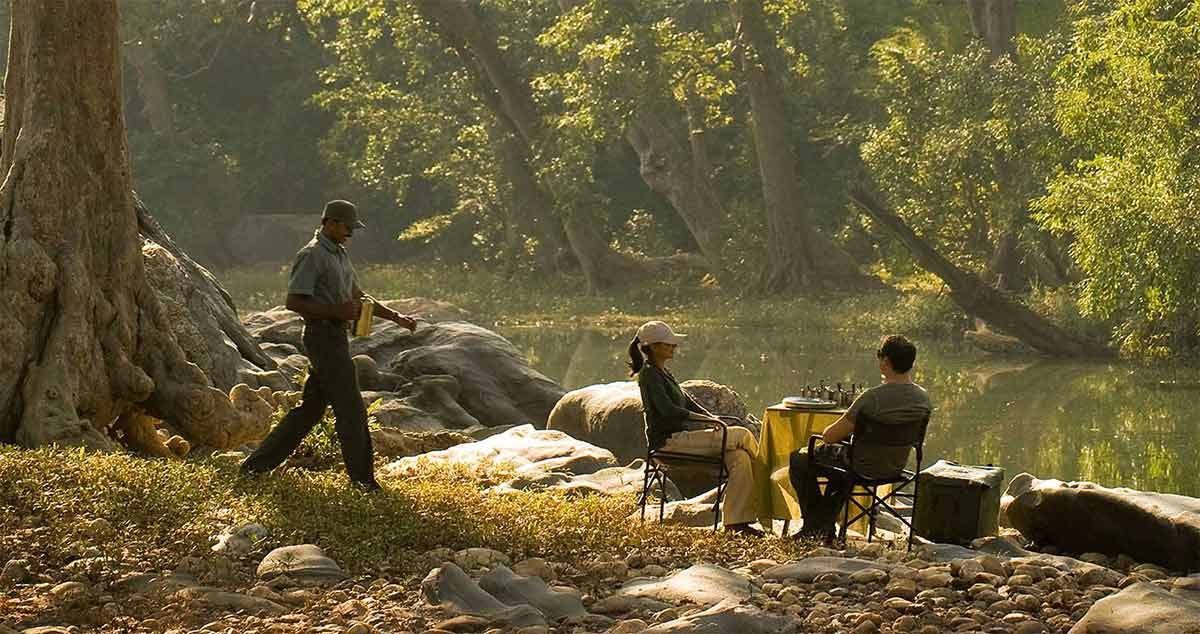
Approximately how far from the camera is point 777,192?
39438 mm

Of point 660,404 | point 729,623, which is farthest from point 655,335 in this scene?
point 729,623

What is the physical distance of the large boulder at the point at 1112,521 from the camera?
10070 mm

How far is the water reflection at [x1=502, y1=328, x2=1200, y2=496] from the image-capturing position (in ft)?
62.1

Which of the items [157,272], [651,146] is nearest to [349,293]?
[157,272]

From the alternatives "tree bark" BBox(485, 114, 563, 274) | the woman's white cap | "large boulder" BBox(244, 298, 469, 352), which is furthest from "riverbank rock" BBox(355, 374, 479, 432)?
"tree bark" BBox(485, 114, 563, 274)

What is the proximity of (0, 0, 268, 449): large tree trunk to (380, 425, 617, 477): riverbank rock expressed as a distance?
64.9 inches

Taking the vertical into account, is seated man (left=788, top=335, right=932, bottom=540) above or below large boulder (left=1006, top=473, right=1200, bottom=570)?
above

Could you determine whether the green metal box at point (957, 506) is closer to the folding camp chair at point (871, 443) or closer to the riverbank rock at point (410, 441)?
the folding camp chair at point (871, 443)

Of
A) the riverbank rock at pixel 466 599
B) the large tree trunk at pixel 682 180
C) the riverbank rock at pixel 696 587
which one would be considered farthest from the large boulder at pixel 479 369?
the large tree trunk at pixel 682 180

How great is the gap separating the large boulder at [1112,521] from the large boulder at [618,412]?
4.67 m

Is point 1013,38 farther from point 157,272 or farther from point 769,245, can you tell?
point 157,272

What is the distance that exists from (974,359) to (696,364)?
497 centimetres

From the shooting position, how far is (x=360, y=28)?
46719mm

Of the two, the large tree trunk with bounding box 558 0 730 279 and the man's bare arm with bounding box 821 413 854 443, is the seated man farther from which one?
the large tree trunk with bounding box 558 0 730 279
